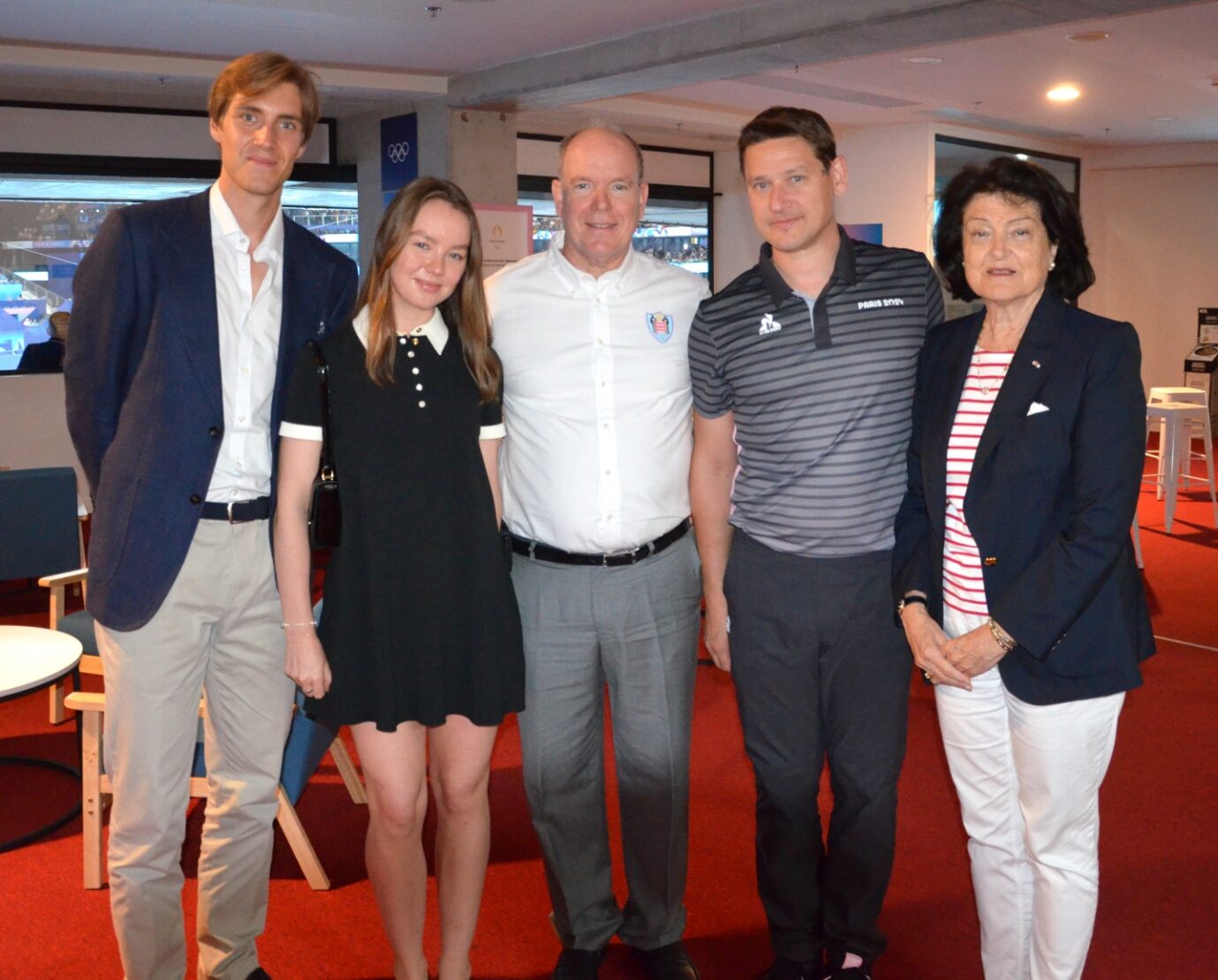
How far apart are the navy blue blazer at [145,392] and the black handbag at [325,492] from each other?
0.25 metres

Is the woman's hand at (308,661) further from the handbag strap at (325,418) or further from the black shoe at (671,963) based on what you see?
the black shoe at (671,963)

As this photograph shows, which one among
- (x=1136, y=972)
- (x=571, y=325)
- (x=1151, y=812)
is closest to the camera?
(x=571, y=325)

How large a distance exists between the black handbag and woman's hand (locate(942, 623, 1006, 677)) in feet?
4.07

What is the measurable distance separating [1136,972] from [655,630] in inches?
59.0

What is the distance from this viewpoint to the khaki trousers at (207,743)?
2.44 meters

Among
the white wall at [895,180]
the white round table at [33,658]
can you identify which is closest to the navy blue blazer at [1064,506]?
the white round table at [33,658]

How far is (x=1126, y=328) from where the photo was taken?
6.82 feet

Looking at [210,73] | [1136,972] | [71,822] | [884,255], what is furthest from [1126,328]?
[210,73]

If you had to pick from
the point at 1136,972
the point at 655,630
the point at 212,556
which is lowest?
the point at 1136,972

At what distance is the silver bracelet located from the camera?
2117 mm

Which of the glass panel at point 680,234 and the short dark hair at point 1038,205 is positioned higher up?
the glass panel at point 680,234

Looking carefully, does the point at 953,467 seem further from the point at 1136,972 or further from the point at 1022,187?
the point at 1136,972

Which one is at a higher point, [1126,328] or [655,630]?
[1126,328]

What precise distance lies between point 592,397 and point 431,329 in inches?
16.1
